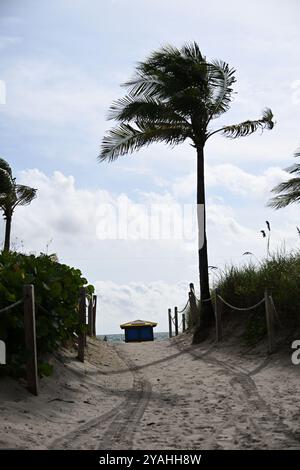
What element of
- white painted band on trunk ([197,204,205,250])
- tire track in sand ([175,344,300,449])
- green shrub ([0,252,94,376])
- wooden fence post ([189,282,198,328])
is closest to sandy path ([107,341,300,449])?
tire track in sand ([175,344,300,449])

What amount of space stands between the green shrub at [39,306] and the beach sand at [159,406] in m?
0.41

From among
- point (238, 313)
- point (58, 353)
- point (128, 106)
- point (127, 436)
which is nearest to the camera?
point (127, 436)

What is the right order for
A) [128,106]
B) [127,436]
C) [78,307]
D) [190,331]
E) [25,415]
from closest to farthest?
[127,436], [25,415], [78,307], [128,106], [190,331]

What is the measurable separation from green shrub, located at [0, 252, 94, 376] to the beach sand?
41cm

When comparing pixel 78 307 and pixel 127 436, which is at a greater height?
pixel 78 307

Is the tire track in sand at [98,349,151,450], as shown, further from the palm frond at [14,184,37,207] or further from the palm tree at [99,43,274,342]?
the palm frond at [14,184,37,207]

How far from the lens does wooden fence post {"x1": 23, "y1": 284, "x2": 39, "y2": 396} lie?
6797 mm

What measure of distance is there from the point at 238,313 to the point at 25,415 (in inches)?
359

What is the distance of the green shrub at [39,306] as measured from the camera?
6956 mm

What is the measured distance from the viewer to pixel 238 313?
46.6 feet

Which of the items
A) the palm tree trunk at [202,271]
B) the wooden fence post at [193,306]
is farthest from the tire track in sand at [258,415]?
the wooden fence post at [193,306]
